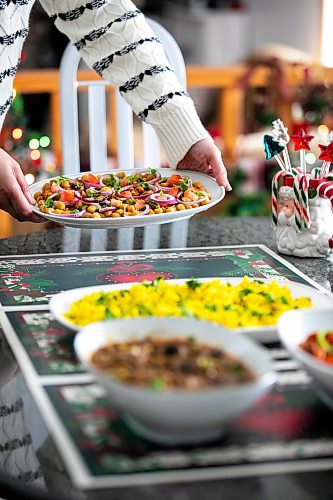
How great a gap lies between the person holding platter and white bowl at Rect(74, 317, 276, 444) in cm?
98

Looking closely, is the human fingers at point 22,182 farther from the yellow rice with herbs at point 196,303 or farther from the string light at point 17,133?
the string light at point 17,133

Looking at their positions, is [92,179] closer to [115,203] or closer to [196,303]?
[115,203]

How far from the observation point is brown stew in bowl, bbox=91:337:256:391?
37.9 inches

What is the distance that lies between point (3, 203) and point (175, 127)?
474 mm

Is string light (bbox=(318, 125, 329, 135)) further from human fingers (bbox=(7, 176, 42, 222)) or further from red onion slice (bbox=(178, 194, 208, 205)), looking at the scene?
human fingers (bbox=(7, 176, 42, 222))

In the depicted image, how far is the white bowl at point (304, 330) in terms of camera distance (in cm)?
105

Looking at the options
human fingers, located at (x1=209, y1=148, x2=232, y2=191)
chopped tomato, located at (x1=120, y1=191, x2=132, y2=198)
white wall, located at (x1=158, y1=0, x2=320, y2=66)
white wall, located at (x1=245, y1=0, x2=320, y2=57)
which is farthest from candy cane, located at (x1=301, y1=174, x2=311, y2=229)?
white wall, located at (x1=245, y1=0, x2=320, y2=57)

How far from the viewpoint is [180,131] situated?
2092mm

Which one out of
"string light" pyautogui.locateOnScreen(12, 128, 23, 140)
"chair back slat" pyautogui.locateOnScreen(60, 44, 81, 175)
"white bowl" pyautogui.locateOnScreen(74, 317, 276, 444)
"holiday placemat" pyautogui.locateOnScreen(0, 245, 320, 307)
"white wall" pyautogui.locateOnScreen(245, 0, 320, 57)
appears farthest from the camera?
"white wall" pyautogui.locateOnScreen(245, 0, 320, 57)

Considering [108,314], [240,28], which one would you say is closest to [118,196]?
[108,314]

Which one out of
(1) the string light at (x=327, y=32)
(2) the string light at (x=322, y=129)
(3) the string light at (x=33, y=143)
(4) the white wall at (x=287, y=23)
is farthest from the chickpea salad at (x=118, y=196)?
(4) the white wall at (x=287, y=23)

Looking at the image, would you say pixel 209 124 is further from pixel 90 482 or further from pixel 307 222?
pixel 90 482

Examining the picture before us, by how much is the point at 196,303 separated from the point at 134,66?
0.94 m

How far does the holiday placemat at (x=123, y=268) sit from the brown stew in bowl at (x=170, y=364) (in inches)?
20.0
